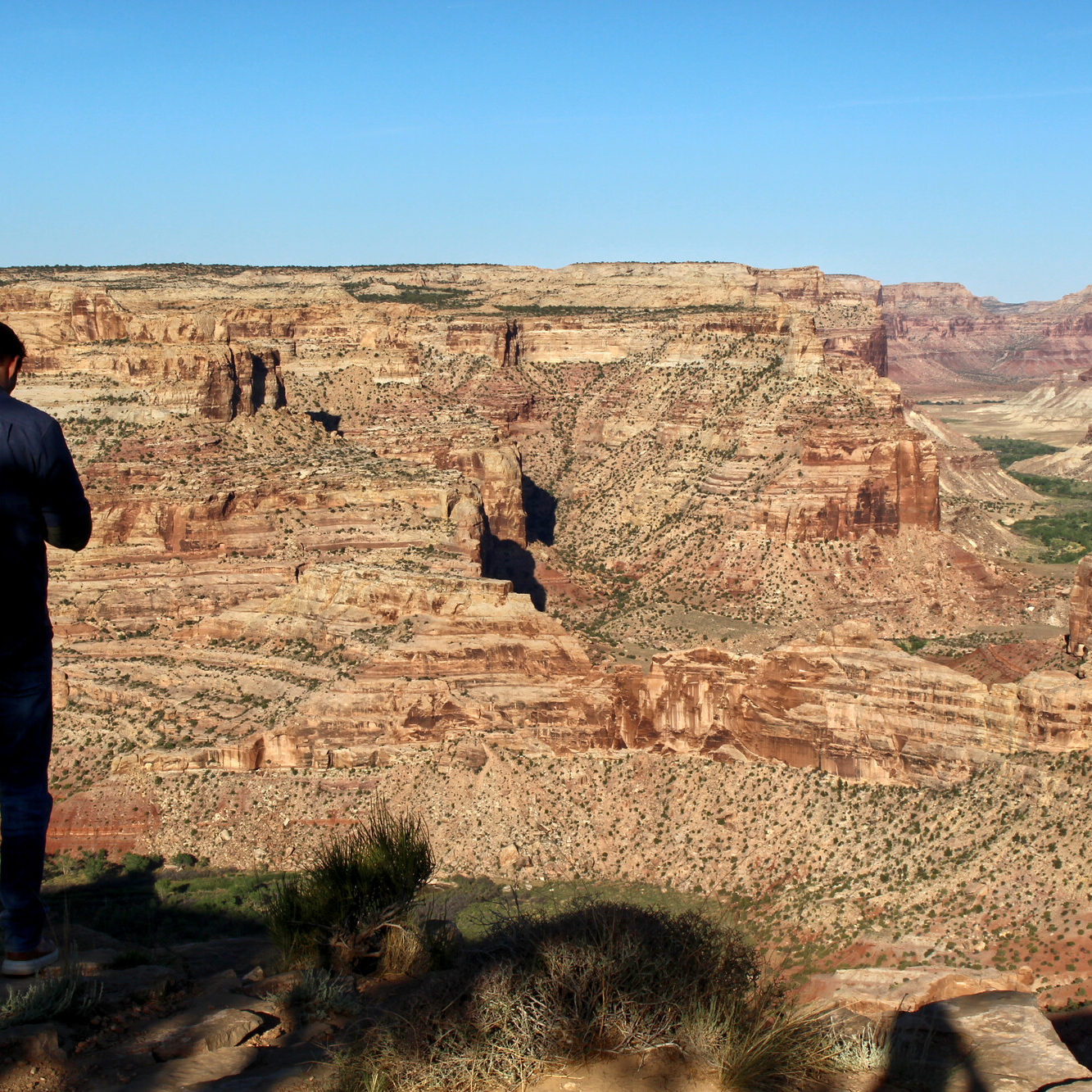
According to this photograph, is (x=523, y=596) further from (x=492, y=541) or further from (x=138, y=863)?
(x=492, y=541)

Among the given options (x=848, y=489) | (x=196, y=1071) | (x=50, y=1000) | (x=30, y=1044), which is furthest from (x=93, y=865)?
(x=848, y=489)

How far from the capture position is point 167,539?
56906 mm

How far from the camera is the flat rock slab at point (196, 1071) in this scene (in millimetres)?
10359

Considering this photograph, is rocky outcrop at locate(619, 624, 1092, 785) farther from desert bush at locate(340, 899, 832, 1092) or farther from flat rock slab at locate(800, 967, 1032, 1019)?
desert bush at locate(340, 899, 832, 1092)

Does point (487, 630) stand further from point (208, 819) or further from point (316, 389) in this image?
point (316, 389)

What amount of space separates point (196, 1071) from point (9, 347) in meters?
6.71

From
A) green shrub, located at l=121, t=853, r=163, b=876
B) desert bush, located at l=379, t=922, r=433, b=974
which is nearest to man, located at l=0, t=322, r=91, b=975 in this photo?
desert bush, located at l=379, t=922, r=433, b=974

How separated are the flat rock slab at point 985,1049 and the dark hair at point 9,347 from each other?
1049cm

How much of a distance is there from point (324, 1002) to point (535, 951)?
101 inches

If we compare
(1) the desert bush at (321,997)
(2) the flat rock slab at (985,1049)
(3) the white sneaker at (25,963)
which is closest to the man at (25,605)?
(3) the white sneaker at (25,963)

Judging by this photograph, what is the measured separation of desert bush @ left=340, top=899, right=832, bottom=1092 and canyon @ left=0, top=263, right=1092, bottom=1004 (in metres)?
20.8

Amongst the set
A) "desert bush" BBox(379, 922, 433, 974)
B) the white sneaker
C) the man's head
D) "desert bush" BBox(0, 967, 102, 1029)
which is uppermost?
the man's head

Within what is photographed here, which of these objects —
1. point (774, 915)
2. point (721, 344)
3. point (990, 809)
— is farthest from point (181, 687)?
point (721, 344)

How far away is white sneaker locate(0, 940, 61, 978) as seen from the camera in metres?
11.0
